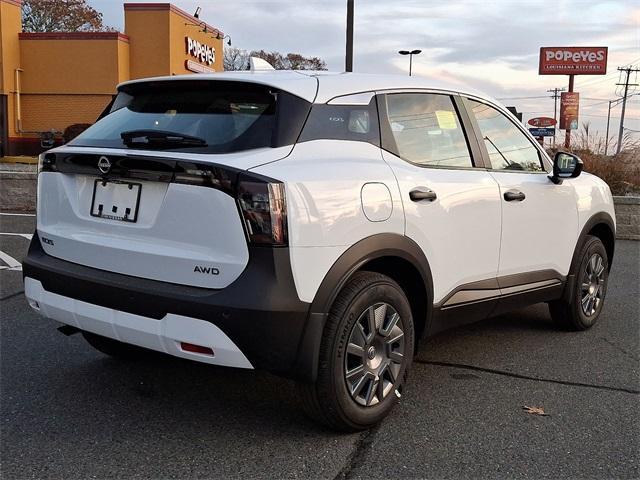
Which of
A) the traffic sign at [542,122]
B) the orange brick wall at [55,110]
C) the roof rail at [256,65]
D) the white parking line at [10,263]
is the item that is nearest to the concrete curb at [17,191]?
the white parking line at [10,263]

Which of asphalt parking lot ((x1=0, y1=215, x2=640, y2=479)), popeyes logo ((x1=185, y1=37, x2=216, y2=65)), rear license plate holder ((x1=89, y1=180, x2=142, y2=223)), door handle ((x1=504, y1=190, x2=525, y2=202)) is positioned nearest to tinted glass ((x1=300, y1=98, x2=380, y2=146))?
rear license plate holder ((x1=89, y1=180, x2=142, y2=223))

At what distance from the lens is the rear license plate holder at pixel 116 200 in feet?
10.1

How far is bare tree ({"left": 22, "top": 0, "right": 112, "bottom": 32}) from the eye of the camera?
A: 138ft

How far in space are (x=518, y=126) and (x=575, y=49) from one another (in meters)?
34.9

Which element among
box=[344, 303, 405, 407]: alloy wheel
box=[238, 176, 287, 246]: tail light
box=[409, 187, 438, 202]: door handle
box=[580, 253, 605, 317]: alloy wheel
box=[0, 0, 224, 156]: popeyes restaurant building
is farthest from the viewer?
box=[0, 0, 224, 156]: popeyes restaurant building

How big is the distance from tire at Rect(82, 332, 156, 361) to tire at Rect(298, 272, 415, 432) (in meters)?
1.39

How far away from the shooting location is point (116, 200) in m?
3.14

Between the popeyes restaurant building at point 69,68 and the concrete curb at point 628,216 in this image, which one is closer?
the concrete curb at point 628,216

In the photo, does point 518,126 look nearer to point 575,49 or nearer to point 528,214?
point 528,214

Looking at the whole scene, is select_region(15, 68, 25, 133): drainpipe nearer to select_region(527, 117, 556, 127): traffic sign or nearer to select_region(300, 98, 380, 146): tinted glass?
select_region(300, 98, 380, 146): tinted glass

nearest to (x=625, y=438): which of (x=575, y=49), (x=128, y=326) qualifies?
(x=128, y=326)

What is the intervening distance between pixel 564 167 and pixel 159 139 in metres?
2.90

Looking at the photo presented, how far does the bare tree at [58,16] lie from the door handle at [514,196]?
4443cm

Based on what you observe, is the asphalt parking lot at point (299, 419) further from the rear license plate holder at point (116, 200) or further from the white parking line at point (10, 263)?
the white parking line at point (10, 263)
